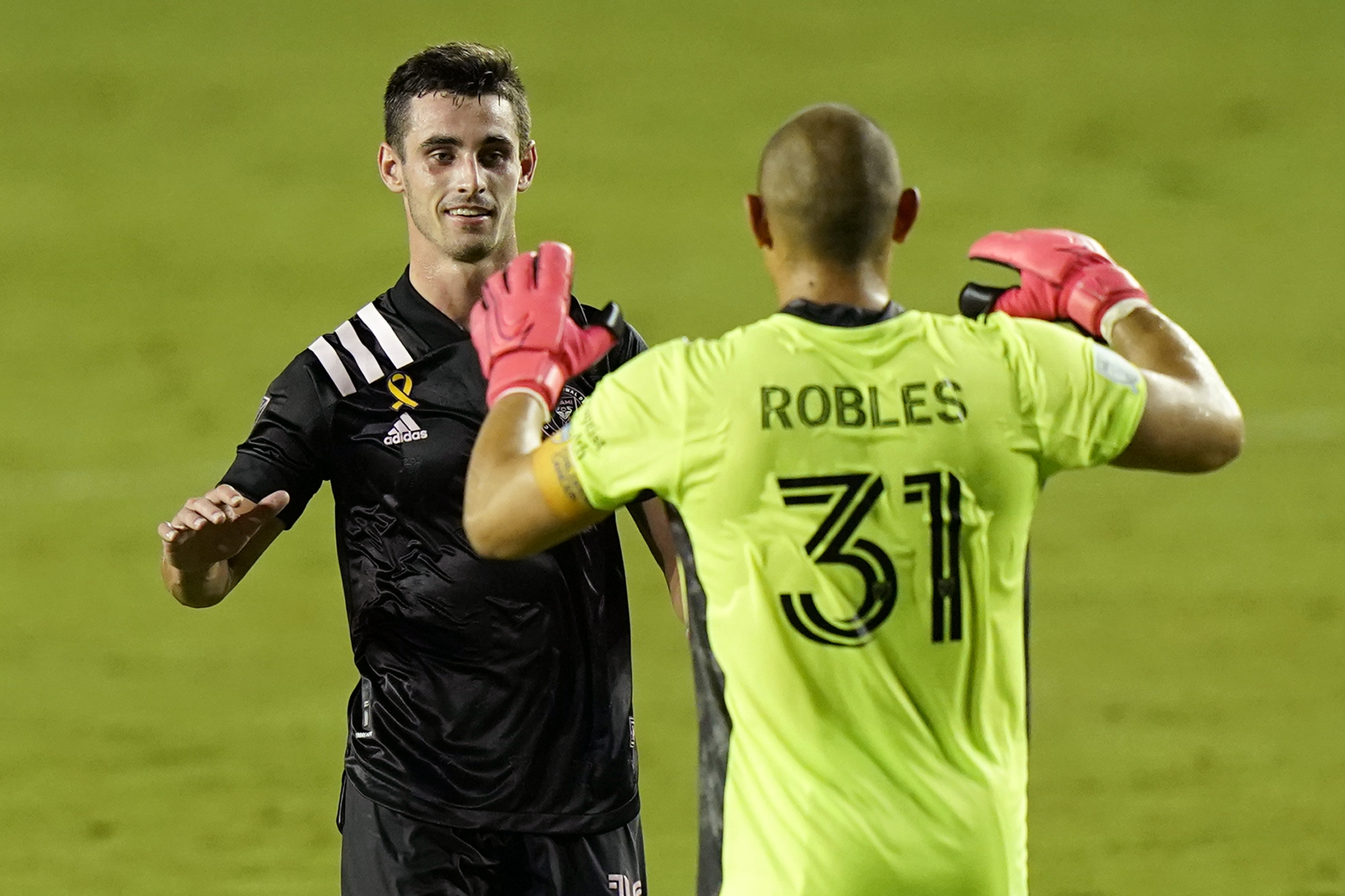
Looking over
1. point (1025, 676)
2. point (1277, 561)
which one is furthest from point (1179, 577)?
point (1025, 676)

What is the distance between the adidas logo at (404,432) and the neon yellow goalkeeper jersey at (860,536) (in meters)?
1.41

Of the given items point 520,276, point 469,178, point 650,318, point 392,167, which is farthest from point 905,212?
point 650,318

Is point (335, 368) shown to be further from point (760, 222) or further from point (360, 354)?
point (760, 222)

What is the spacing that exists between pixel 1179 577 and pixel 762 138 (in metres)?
5.50

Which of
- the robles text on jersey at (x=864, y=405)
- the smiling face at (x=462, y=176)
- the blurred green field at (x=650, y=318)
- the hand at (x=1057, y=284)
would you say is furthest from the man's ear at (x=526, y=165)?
the blurred green field at (x=650, y=318)

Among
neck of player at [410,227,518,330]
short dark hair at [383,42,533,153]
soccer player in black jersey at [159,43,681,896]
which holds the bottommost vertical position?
soccer player in black jersey at [159,43,681,896]

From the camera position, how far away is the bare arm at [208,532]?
14.9 feet

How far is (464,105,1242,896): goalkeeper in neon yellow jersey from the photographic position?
11.8 feet

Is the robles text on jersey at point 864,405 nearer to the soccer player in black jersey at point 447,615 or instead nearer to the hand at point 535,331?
the hand at point 535,331

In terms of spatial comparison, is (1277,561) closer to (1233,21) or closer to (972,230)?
(972,230)

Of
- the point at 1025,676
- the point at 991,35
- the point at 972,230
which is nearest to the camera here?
the point at 1025,676

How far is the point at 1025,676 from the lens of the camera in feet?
12.6

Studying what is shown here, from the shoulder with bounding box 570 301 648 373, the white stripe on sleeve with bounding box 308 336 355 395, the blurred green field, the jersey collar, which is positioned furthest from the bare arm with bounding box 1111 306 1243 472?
the blurred green field

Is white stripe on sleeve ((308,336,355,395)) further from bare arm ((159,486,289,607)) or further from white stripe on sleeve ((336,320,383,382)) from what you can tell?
bare arm ((159,486,289,607))
